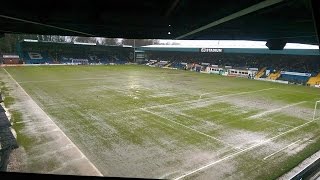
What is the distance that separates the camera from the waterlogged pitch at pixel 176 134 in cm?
1195

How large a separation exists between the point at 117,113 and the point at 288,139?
11902 mm

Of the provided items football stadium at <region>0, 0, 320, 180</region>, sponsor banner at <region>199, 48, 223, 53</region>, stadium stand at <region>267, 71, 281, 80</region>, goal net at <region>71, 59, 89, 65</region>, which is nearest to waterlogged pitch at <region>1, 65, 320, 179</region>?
football stadium at <region>0, 0, 320, 180</region>

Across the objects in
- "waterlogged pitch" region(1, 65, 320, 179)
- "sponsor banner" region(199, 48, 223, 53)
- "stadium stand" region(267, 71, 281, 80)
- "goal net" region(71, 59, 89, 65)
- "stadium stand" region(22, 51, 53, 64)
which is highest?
"sponsor banner" region(199, 48, 223, 53)

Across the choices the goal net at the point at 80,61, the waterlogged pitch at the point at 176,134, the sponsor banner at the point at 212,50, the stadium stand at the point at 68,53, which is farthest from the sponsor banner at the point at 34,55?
the waterlogged pitch at the point at 176,134

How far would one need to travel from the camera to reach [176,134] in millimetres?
16297

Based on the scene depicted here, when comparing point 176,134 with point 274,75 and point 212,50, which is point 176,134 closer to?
point 274,75

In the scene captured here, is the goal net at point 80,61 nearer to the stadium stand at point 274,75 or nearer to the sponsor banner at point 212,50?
the sponsor banner at point 212,50

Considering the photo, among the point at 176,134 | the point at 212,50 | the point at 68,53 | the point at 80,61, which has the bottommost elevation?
the point at 176,134

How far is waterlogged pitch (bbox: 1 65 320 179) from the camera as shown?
11.9m

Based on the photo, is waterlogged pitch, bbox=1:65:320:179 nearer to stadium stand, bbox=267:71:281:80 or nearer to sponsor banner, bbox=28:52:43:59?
stadium stand, bbox=267:71:281:80

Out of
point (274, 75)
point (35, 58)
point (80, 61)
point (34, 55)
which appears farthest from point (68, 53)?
point (274, 75)

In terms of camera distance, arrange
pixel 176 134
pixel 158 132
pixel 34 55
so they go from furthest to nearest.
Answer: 1. pixel 34 55
2. pixel 158 132
3. pixel 176 134

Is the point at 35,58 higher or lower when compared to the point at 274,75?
higher

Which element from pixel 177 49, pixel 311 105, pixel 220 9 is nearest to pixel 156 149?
pixel 220 9
